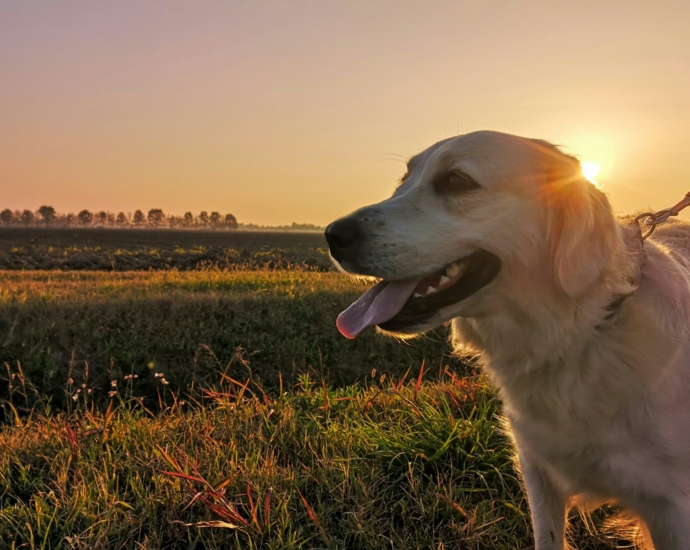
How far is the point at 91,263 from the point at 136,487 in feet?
Result: 77.7

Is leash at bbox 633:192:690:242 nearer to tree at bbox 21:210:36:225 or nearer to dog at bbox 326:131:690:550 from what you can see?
dog at bbox 326:131:690:550

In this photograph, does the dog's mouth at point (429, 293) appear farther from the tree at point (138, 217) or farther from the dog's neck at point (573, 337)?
the tree at point (138, 217)

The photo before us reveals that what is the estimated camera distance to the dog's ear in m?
1.97

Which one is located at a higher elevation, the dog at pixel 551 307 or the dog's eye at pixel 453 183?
the dog's eye at pixel 453 183

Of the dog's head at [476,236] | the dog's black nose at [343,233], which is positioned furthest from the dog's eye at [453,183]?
the dog's black nose at [343,233]

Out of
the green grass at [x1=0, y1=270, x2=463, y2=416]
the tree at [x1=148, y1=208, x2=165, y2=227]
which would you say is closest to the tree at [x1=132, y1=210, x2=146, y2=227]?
the tree at [x1=148, y1=208, x2=165, y2=227]

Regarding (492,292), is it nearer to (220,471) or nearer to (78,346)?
(220,471)

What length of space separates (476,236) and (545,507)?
1.28m

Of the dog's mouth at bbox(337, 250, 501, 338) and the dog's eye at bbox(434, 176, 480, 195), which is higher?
the dog's eye at bbox(434, 176, 480, 195)

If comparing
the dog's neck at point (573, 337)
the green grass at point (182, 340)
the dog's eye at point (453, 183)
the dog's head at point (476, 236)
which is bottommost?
the green grass at point (182, 340)

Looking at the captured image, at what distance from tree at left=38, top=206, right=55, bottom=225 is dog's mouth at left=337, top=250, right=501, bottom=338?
162967 mm

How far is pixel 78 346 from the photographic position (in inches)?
270

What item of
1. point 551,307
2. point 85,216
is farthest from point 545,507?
point 85,216

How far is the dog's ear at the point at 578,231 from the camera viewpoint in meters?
1.97
